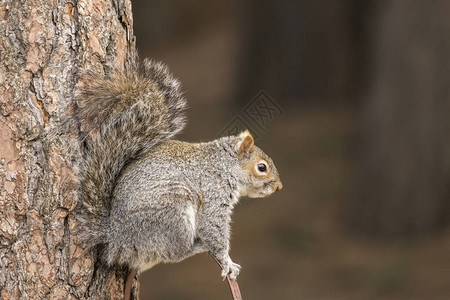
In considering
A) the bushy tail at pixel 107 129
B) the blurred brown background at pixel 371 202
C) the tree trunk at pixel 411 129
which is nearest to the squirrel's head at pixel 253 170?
the bushy tail at pixel 107 129

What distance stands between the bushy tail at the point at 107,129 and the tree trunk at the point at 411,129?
3656mm

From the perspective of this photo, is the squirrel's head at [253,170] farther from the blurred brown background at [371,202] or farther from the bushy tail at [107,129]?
the blurred brown background at [371,202]

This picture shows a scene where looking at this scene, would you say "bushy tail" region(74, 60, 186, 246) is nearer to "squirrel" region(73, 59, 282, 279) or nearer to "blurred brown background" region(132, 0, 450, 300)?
"squirrel" region(73, 59, 282, 279)

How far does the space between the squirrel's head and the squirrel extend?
0.21 metres

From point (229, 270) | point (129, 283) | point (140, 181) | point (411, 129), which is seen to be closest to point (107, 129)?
point (140, 181)

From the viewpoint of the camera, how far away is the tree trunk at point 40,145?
69.1 inches

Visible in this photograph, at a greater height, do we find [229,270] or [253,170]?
[253,170]

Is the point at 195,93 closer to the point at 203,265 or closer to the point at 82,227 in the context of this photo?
the point at 203,265

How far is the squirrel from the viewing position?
1.83m

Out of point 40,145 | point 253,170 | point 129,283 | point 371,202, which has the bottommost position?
point 371,202

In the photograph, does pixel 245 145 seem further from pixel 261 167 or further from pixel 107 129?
pixel 107 129

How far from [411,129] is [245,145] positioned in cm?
330

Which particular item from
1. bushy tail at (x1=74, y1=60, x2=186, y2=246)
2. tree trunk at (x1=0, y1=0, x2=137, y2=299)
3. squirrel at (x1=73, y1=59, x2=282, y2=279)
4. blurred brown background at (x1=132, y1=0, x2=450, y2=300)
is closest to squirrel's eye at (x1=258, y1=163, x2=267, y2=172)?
squirrel at (x1=73, y1=59, x2=282, y2=279)

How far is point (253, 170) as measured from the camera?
226cm
